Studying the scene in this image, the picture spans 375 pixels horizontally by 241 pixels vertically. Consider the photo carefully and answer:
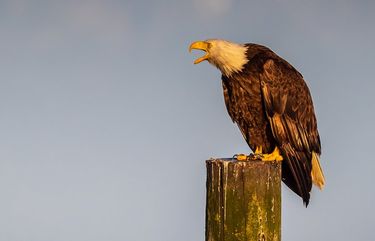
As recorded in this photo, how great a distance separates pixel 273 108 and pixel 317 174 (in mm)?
1019

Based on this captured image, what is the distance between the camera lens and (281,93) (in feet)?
26.6

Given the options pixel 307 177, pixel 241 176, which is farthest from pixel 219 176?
pixel 307 177

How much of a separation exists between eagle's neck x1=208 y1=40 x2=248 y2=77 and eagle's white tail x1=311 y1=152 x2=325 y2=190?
4.87 ft

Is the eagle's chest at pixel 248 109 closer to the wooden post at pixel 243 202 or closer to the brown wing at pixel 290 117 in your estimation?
the brown wing at pixel 290 117

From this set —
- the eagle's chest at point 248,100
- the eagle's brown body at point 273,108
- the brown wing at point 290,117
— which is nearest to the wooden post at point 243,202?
the brown wing at point 290,117

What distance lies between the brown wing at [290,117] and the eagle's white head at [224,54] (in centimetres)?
34

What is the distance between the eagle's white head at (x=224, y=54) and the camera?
8.12 m

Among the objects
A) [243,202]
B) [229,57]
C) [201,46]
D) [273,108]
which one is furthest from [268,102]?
[243,202]

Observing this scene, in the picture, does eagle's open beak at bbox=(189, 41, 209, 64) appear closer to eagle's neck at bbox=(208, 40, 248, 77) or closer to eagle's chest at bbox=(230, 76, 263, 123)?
eagle's neck at bbox=(208, 40, 248, 77)

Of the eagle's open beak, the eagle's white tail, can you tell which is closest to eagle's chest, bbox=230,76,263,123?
the eagle's open beak

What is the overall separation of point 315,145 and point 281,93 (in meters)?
0.84

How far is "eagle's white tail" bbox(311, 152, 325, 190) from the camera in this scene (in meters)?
8.14

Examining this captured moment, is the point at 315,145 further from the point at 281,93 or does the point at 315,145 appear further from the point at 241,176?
the point at 241,176

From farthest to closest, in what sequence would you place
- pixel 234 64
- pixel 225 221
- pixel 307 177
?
1. pixel 234 64
2. pixel 307 177
3. pixel 225 221
